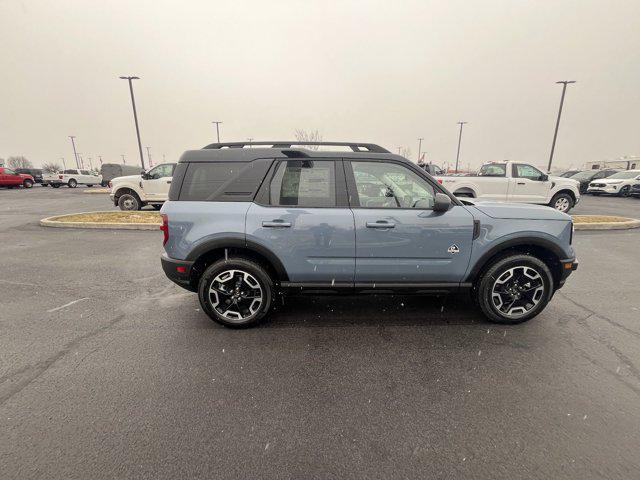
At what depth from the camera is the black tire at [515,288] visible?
3.47 m

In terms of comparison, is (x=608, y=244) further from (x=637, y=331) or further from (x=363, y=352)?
(x=363, y=352)

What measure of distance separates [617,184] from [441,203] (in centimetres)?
2353

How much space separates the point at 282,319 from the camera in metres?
3.70

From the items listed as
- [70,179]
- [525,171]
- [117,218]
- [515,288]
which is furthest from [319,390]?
[70,179]

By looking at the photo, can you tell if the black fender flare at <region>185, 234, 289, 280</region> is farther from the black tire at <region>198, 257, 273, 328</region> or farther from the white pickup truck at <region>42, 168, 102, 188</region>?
the white pickup truck at <region>42, 168, 102, 188</region>

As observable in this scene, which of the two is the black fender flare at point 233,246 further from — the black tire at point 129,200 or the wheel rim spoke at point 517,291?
the black tire at point 129,200

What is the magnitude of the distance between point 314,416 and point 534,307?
2818mm

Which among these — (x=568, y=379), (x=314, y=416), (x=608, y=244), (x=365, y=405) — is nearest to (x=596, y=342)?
(x=568, y=379)

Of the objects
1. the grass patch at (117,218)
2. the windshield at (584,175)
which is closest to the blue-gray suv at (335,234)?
the grass patch at (117,218)

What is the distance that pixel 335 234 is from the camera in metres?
3.29

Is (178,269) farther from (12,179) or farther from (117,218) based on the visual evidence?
(12,179)

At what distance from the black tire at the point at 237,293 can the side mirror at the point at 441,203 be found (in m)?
1.92

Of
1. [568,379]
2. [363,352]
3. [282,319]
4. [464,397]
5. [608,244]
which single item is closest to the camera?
[464,397]

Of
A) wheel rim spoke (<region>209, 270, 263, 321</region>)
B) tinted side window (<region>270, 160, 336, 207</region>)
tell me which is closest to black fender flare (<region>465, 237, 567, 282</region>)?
tinted side window (<region>270, 160, 336, 207</region>)
